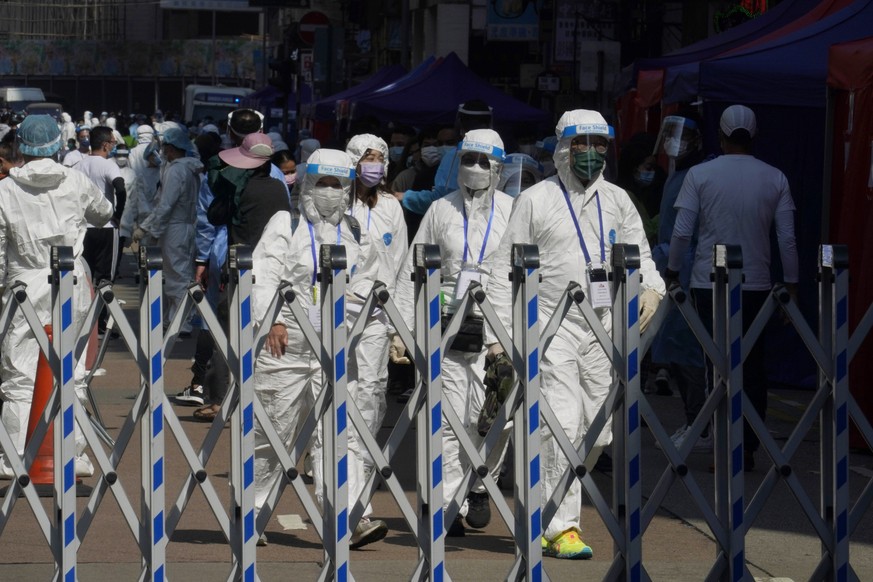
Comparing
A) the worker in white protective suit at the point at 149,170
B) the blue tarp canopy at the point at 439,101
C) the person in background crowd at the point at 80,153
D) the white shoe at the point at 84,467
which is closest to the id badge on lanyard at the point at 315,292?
the white shoe at the point at 84,467

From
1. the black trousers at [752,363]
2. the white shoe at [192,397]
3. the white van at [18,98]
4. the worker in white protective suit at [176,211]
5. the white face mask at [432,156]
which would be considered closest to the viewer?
the black trousers at [752,363]

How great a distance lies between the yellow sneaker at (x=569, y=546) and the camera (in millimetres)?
6629

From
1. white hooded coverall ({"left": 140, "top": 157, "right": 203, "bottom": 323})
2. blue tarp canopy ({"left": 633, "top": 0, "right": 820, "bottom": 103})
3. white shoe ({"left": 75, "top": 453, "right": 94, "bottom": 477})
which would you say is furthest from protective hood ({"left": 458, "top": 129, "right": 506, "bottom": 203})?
white hooded coverall ({"left": 140, "top": 157, "right": 203, "bottom": 323})

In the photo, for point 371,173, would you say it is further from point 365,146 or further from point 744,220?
point 744,220

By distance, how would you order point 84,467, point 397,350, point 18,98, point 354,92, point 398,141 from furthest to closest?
point 18,98, point 354,92, point 398,141, point 84,467, point 397,350

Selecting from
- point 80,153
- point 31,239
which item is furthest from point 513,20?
point 31,239

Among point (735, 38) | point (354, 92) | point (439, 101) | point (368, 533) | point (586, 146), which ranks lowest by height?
point (368, 533)

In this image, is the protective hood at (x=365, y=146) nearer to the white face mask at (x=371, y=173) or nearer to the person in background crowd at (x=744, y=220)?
the white face mask at (x=371, y=173)

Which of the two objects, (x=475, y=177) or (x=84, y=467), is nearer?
(x=475, y=177)

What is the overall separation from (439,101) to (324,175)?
43.0 feet

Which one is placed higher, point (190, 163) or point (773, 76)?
point (773, 76)

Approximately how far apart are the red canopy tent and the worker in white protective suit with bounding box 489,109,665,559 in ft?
7.94

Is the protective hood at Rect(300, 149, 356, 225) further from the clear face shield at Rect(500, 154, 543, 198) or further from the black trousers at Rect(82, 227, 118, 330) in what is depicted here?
the black trousers at Rect(82, 227, 118, 330)

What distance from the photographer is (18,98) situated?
227 feet
